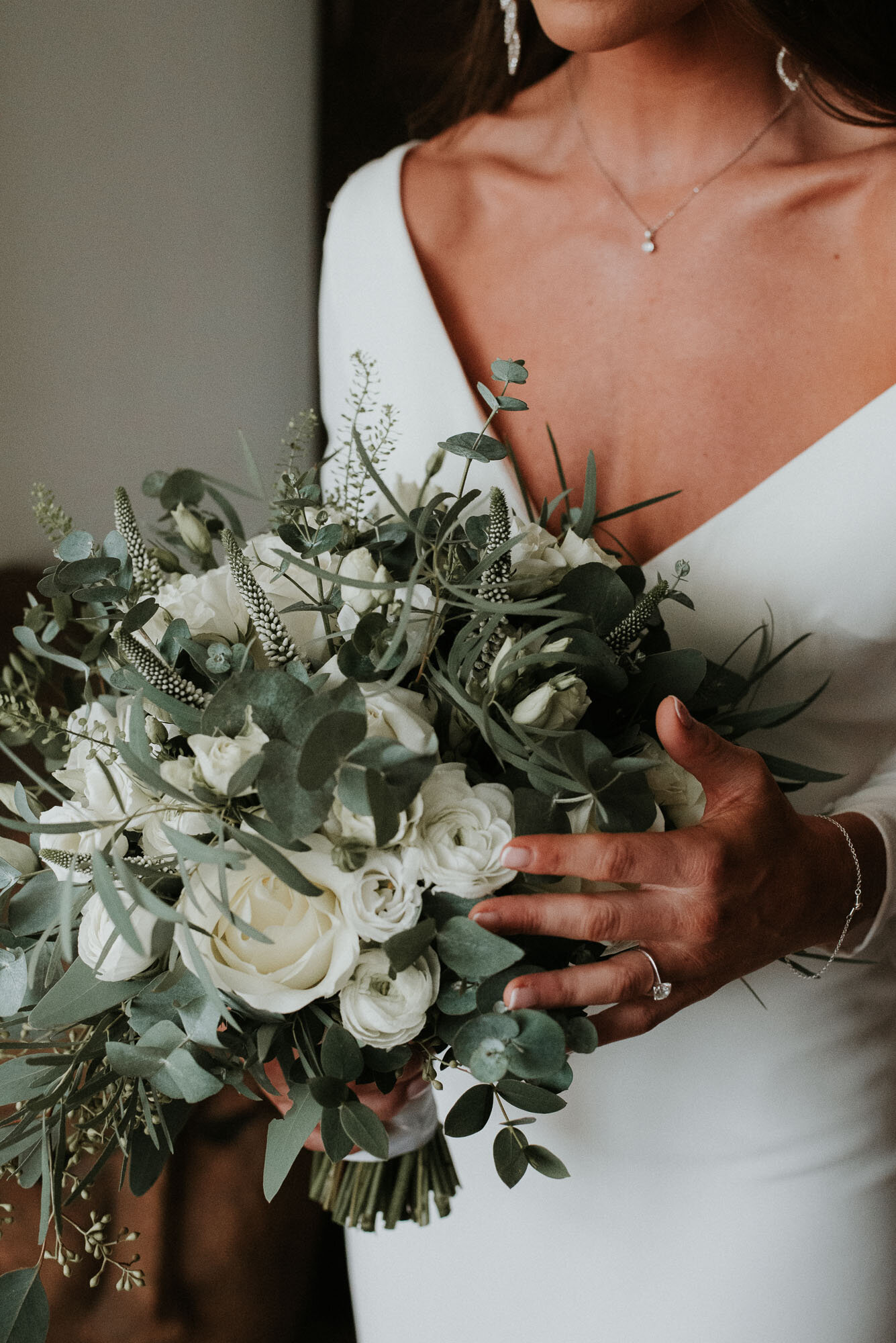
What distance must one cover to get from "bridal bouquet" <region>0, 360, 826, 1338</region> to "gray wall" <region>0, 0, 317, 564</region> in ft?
2.35

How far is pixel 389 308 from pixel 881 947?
0.85 m

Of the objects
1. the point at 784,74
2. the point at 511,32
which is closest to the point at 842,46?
the point at 784,74

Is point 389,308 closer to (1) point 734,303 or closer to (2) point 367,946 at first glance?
(1) point 734,303

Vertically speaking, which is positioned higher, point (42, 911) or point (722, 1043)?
point (42, 911)

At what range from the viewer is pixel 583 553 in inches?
27.9

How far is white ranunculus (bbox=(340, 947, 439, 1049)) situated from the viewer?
1.89 ft

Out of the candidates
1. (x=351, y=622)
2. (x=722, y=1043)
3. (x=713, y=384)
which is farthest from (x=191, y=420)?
(x=722, y=1043)

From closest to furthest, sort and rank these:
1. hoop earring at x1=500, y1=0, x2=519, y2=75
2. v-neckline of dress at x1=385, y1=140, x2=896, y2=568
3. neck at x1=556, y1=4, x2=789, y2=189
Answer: v-neckline of dress at x1=385, y1=140, x2=896, y2=568 → neck at x1=556, y1=4, x2=789, y2=189 → hoop earring at x1=500, y1=0, x2=519, y2=75

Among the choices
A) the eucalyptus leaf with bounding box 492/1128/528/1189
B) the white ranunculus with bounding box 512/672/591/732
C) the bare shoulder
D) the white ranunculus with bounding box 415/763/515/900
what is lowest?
the eucalyptus leaf with bounding box 492/1128/528/1189

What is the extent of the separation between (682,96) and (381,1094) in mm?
1038

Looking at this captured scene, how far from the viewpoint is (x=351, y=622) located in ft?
2.12

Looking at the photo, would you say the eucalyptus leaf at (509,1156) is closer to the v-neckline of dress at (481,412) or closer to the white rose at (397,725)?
the white rose at (397,725)

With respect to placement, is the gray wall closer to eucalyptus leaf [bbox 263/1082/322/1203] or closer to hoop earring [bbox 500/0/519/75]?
hoop earring [bbox 500/0/519/75]

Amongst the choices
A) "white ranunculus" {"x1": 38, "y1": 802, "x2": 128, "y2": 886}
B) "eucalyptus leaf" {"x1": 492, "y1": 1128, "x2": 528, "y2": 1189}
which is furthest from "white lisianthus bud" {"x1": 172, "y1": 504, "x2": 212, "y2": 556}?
"eucalyptus leaf" {"x1": 492, "y1": 1128, "x2": 528, "y2": 1189}
